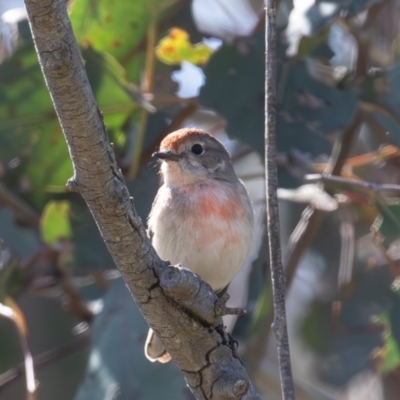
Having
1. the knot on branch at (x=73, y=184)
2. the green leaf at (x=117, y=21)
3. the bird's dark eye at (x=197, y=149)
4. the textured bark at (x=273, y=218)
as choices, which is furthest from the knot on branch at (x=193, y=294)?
the green leaf at (x=117, y=21)

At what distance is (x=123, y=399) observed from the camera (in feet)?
12.3

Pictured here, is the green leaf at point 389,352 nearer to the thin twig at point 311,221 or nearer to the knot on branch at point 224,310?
the thin twig at point 311,221

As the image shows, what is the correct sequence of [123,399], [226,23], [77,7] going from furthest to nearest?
[226,23] → [77,7] → [123,399]

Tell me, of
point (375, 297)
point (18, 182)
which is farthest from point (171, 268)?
point (375, 297)

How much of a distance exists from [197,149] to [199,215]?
1.54 feet

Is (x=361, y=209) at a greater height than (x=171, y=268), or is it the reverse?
(x=171, y=268)

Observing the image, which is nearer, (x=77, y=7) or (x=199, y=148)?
(x=199, y=148)

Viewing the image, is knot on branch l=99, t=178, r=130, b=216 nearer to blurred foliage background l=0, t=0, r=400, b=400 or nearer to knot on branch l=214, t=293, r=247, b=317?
knot on branch l=214, t=293, r=247, b=317

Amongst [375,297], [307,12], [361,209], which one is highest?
[307,12]

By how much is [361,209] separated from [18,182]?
6.44 ft

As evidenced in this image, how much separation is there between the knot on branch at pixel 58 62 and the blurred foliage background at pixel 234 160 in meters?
1.73

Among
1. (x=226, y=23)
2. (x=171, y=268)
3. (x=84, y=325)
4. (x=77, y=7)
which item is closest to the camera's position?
(x=171, y=268)

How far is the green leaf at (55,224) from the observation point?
4.23 meters

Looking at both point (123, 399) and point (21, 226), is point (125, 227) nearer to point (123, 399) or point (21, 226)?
point (123, 399)
